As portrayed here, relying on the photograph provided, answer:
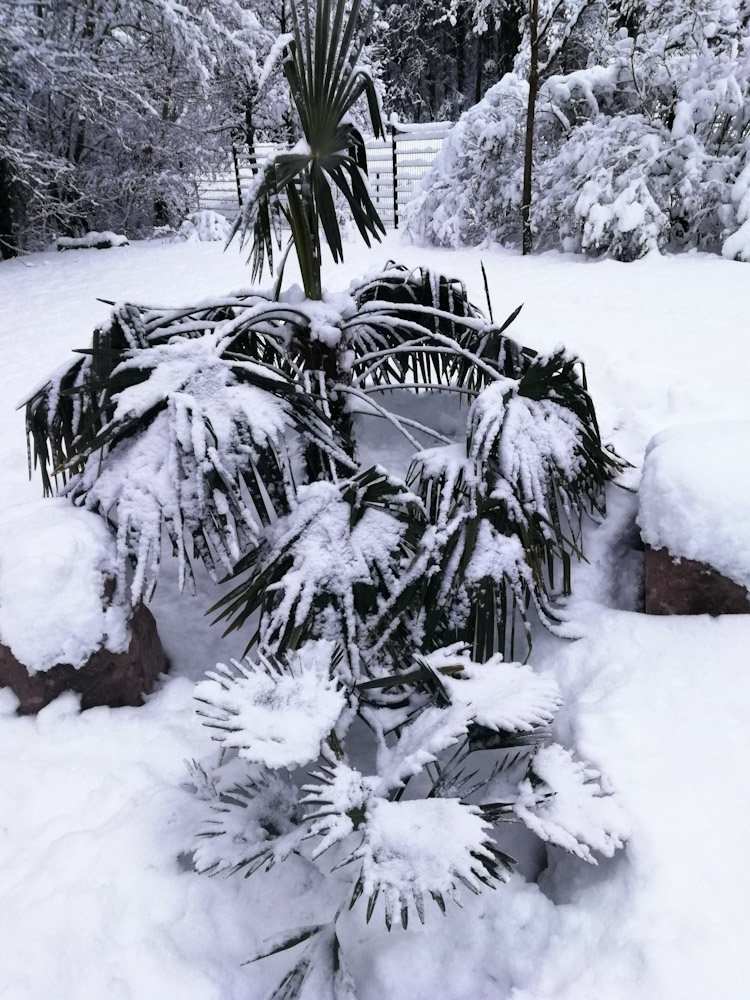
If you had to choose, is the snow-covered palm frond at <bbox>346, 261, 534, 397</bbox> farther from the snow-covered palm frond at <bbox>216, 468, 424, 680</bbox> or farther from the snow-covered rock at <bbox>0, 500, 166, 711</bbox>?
the snow-covered rock at <bbox>0, 500, 166, 711</bbox>

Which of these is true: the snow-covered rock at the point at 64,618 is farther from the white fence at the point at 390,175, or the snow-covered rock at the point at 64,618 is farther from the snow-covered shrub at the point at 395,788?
the white fence at the point at 390,175

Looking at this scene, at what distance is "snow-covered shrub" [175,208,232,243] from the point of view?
9.25 metres

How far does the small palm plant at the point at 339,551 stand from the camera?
44.6 inches

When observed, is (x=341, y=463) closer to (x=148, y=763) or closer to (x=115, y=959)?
(x=148, y=763)

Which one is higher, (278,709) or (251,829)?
(278,709)

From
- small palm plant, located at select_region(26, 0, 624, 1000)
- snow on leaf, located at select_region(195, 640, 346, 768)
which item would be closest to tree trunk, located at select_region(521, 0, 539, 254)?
small palm plant, located at select_region(26, 0, 624, 1000)

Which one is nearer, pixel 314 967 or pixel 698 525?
pixel 314 967

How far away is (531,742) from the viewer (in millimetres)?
1305

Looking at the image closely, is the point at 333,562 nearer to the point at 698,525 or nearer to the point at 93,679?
the point at 93,679

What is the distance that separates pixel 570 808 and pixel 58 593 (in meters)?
1.16

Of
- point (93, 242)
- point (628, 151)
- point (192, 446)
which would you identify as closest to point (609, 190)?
point (628, 151)

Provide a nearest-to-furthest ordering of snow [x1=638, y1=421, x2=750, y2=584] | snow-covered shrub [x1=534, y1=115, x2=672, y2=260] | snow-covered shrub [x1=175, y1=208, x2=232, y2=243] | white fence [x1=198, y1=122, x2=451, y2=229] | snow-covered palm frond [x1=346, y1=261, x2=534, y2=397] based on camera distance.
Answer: snow [x1=638, y1=421, x2=750, y2=584], snow-covered palm frond [x1=346, y1=261, x2=534, y2=397], snow-covered shrub [x1=534, y1=115, x2=672, y2=260], snow-covered shrub [x1=175, y1=208, x2=232, y2=243], white fence [x1=198, y1=122, x2=451, y2=229]

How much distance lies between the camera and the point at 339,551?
1.46m

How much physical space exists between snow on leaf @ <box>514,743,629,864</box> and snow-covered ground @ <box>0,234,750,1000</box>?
54mm
